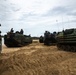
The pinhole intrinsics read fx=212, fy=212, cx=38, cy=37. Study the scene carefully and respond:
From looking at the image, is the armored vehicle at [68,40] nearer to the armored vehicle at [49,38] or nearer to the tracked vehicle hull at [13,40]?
the tracked vehicle hull at [13,40]

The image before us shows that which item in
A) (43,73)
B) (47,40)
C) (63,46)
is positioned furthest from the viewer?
(47,40)

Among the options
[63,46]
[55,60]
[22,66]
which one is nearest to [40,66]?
[22,66]

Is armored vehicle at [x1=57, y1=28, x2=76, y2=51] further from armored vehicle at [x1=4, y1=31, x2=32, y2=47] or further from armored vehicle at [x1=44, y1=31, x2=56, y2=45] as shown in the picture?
armored vehicle at [x1=44, y1=31, x2=56, y2=45]

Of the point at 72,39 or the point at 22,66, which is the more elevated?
the point at 72,39

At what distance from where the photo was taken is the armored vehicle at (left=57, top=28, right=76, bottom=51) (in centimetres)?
2045

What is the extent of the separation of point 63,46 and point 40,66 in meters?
10.3

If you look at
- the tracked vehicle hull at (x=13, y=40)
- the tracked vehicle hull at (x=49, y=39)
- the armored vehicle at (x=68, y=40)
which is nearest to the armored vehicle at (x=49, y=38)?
the tracked vehicle hull at (x=49, y=39)

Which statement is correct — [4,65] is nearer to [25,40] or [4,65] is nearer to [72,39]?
[72,39]

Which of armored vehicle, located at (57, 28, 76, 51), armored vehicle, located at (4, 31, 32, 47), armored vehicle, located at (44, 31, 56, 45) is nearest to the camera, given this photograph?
armored vehicle, located at (57, 28, 76, 51)

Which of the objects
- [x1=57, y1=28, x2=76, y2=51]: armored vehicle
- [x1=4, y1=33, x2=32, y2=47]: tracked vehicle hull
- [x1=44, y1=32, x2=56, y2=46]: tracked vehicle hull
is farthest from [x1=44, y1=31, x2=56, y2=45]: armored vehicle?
[x1=57, y1=28, x2=76, y2=51]: armored vehicle

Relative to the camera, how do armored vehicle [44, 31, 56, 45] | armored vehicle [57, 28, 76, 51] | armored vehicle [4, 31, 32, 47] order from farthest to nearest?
armored vehicle [44, 31, 56, 45] < armored vehicle [4, 31, 32, 47] < armored vehicle [57, 28, 76, 51]

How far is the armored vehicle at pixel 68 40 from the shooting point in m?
20.5

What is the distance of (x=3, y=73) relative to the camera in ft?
38.0

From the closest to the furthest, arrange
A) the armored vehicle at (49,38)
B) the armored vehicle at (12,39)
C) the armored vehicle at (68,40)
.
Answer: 1. the armored vehicle at (68,40)
2. the armored vehicle at (12,39)
3. the armored vehicle at (49,38)
